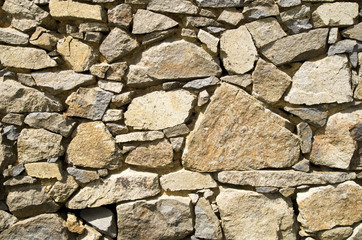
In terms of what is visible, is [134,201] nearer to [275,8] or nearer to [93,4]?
[93,4]

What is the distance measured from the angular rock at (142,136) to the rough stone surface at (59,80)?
441 millimetres

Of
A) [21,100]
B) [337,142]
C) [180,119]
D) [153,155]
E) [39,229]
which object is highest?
[21,100]

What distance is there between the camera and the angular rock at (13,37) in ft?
6.30

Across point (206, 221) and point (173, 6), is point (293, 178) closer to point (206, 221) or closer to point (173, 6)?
point (206, 221)

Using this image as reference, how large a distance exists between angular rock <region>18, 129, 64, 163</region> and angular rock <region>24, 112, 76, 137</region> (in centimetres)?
3

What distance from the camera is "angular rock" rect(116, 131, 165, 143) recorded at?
191 centimetres

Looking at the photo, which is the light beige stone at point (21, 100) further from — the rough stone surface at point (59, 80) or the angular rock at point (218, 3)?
the angular rock at point (218, 3)

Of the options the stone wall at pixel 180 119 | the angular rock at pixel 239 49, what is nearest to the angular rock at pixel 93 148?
the stone wall at pixel 180 119

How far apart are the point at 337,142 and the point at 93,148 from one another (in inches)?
63.0

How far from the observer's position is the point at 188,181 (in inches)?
76.2

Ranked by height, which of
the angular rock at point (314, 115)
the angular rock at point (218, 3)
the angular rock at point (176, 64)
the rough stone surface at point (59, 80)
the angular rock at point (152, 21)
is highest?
the angular rock at point (218, 3)

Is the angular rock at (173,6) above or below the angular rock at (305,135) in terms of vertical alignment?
above

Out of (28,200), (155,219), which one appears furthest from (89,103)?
(155,219)

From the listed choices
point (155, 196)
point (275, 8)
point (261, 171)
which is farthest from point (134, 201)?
point (275, 8)
